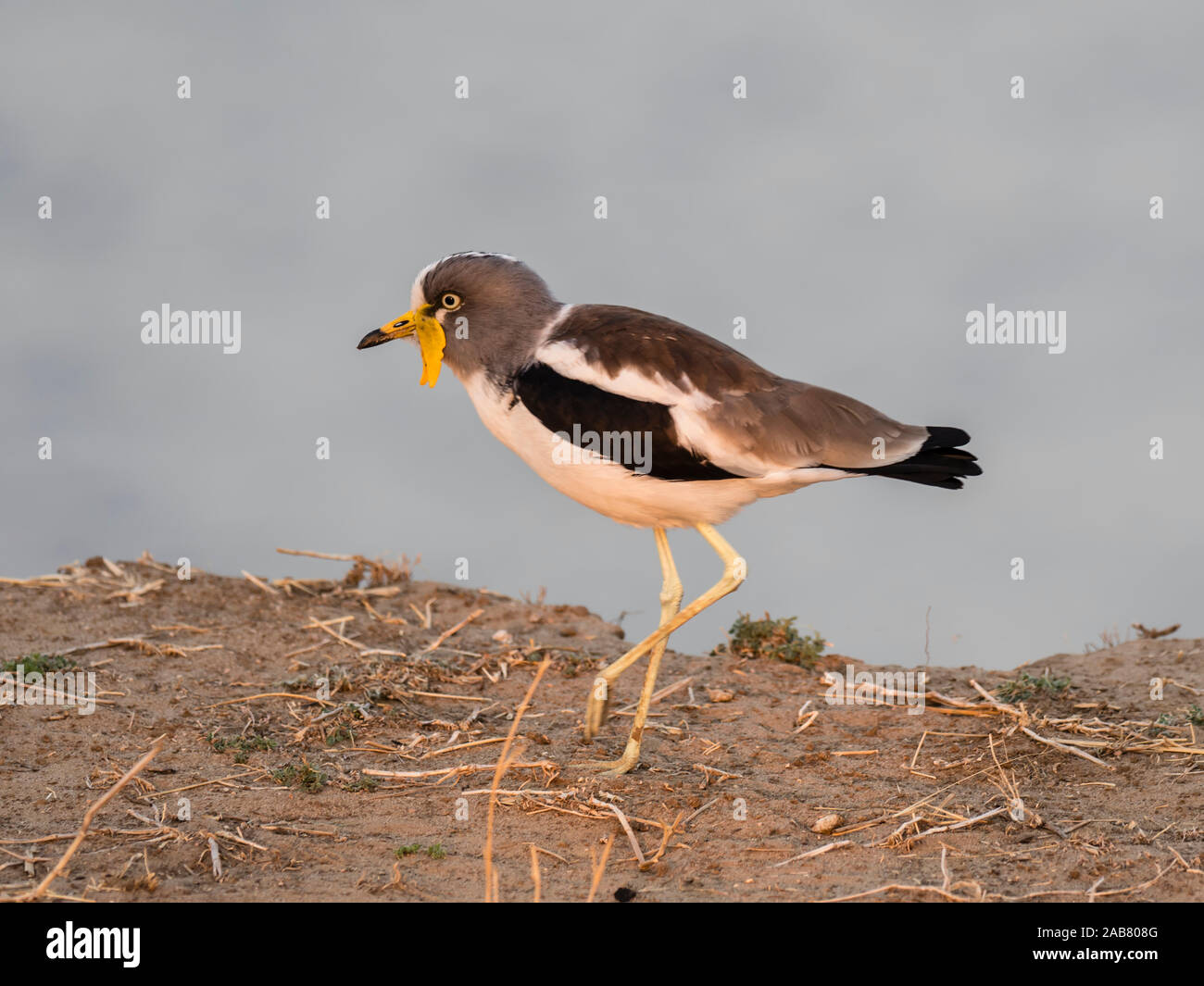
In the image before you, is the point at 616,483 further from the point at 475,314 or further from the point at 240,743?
the point at 240,743

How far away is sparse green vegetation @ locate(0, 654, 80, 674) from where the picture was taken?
916cm

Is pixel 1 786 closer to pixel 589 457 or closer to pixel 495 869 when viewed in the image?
pixel 495 869

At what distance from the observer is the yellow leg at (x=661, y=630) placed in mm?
7098

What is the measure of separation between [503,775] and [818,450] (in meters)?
2.63

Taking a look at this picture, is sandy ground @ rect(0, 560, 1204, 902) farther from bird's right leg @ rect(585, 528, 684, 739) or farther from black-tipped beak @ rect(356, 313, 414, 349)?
black-tipped beak @ rect(356, 313, 414, 349)

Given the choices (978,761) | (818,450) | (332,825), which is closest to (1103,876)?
(978,761)

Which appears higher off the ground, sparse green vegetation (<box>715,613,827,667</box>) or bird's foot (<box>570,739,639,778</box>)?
sparse green vegetation (<box>715,613,827,667</box>)

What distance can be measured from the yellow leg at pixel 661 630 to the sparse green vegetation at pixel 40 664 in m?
4.33

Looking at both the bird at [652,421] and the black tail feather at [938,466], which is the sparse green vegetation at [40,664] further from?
the black tail feather at [938,466]

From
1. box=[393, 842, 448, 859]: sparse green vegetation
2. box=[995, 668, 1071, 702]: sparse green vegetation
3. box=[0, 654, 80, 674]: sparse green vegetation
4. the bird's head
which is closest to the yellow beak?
the bird's head

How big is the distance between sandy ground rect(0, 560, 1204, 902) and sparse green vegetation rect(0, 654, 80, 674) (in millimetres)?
224

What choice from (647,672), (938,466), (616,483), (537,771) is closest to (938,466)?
(938,466)

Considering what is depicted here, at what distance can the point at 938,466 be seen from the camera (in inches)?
267

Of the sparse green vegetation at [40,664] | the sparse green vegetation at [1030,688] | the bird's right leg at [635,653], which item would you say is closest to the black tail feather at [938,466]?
the bird's right leg at [635,653]
